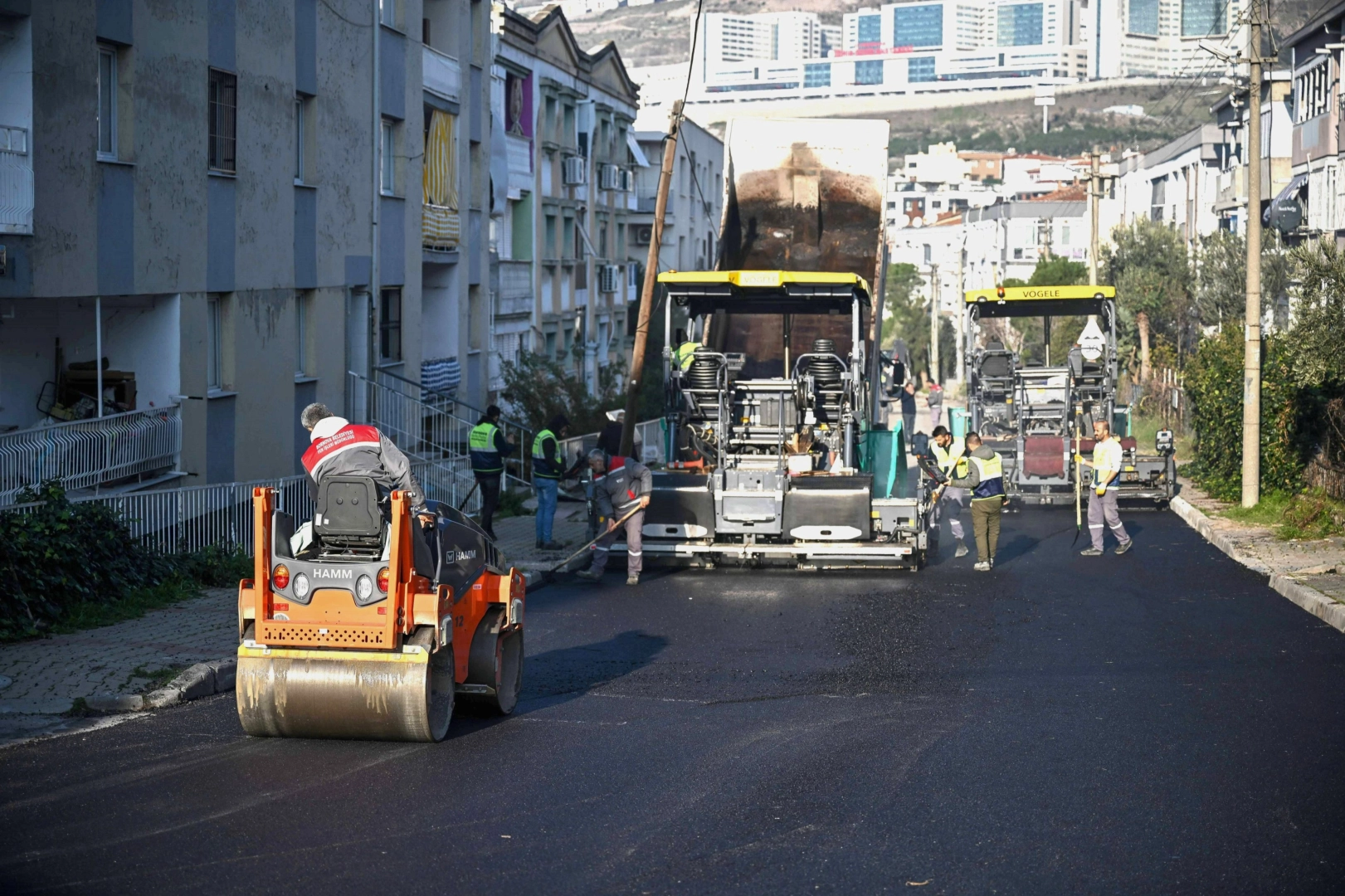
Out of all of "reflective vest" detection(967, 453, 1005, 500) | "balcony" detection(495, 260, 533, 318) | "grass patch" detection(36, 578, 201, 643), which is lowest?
"grass patch" detection(36, 578, 201, 643)

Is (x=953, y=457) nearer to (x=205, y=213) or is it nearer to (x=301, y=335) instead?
(x=301, y=335)

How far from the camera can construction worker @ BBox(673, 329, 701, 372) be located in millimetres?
17250

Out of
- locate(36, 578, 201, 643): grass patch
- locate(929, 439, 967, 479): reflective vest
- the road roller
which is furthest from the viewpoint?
locate(929, 439, 967, 479): reflective vest

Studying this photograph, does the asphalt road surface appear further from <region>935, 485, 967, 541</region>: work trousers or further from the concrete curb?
<region>935, 485, 967, 541</region>: work trousers

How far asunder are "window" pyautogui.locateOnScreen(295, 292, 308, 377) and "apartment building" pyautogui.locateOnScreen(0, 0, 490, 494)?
40 millimetres

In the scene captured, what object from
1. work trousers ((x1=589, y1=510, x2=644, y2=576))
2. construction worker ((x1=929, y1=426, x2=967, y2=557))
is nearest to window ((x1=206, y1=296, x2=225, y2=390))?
work trousers ((x1=589, y1=510, x2=644, y2=576))

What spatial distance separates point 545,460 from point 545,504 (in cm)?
52

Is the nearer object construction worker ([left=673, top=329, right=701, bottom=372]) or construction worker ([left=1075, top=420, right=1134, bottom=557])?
construction worker ([left=1075, top=420, right=1134, bottom=557])

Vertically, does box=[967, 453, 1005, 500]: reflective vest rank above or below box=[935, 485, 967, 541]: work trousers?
above

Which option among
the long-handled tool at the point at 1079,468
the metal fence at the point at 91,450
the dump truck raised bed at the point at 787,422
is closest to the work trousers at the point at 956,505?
the dump truck raised bed at the point at 787,422

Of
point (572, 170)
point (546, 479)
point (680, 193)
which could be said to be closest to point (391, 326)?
point (546, 479)

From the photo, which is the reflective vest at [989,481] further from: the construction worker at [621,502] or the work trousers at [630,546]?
the work trousers at [630,546]

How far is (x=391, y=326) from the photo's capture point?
2352 cm

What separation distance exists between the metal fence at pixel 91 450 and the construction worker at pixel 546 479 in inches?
157
